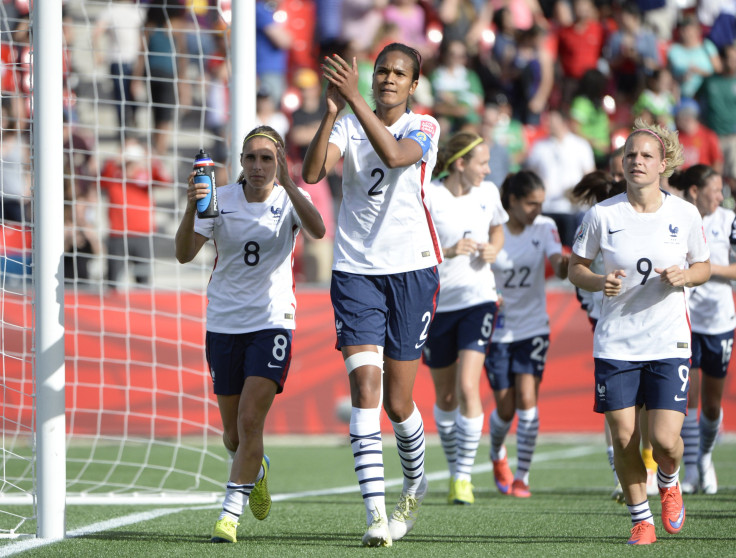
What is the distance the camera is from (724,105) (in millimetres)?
15227

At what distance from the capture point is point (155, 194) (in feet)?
46.9

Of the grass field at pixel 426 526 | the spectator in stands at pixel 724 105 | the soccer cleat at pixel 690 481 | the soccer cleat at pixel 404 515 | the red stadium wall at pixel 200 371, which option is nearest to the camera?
the grass field at pixel 426 526

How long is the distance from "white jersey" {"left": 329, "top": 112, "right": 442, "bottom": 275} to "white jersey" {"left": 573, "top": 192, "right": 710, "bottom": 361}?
3.01 feet

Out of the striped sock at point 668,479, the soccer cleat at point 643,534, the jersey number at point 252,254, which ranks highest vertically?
the jersey number at point 252,254

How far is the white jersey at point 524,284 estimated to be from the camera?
27.1 feet

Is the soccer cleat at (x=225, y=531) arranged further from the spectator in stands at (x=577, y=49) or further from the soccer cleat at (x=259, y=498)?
the spectator in stands at (x=577, y=49)

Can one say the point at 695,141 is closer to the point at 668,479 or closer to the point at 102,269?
the point at 102,269

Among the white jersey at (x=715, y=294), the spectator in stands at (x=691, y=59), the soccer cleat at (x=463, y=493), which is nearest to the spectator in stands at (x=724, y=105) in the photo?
the spectator in stands at (x=691, y=59)

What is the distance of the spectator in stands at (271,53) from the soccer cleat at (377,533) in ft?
36.5

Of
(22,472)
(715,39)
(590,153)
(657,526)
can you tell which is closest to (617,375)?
(657,526)

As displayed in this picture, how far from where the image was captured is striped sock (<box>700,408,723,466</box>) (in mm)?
8172

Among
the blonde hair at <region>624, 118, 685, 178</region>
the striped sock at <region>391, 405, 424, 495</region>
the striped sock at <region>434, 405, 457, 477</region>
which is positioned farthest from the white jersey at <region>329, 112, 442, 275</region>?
the striped sock at <region>434, 405, 457, 477</region>

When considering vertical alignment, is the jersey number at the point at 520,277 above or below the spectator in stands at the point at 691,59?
below

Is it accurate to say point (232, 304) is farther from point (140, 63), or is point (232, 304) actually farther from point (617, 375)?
point (140, 63)
